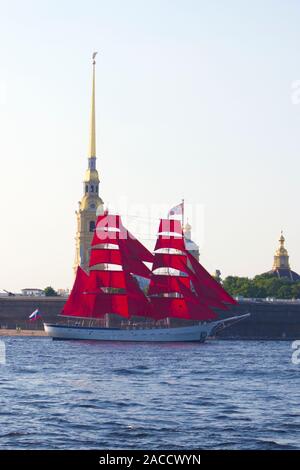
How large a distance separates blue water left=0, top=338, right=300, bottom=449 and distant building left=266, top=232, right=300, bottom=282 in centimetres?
9563

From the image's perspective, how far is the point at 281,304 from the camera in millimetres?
105750

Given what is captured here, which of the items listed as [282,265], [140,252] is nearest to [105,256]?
[140,252]

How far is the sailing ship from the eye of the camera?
297 feet

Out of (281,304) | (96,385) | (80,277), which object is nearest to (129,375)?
(96,385)

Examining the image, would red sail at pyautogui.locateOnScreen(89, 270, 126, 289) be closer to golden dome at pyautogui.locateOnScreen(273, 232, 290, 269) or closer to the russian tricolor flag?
the russian tricolor flag

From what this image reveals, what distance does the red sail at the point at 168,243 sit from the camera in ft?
302

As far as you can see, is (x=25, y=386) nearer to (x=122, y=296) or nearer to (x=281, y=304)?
(x=122, y=296)

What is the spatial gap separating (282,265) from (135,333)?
241 ft

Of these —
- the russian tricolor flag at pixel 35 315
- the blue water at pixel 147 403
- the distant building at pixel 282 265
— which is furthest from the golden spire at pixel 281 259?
the blue water at pixel 147 403

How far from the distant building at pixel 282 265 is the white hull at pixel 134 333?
65.6 metres

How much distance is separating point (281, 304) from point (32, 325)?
23665mm

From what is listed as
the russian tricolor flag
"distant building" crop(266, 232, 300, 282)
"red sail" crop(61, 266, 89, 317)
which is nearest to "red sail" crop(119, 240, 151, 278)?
"red sail" crop(61, 266, 89, 317)

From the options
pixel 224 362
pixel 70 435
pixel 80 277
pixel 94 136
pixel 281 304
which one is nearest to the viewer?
pixel 70 435

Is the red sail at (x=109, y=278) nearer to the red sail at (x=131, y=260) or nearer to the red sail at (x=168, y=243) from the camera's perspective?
the red sail at (x=131, y=260)
